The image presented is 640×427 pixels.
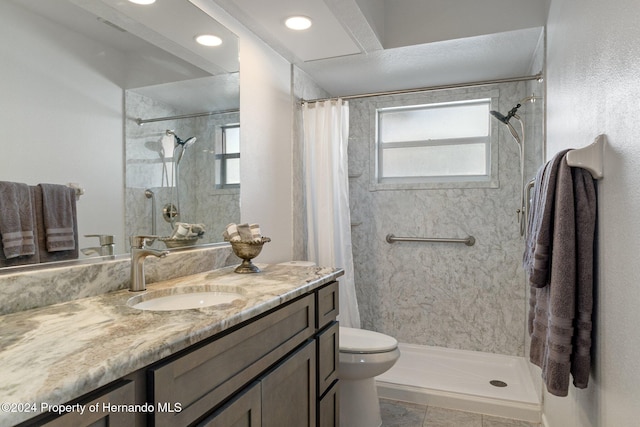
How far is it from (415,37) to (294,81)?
0.84m

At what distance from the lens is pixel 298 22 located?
2.09 m

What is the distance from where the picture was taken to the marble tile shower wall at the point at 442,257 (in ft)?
9.84

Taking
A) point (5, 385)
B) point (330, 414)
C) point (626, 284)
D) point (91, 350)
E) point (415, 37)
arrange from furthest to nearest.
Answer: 1. point (415, 37)
2. point (330, 414)
3. point (626, 284)
4. point (91, 350)
5. point (5, 385)

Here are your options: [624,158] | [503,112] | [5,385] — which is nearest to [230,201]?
[5,385]

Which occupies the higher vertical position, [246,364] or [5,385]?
[5,385]

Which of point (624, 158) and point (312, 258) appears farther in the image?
point (312, 258)

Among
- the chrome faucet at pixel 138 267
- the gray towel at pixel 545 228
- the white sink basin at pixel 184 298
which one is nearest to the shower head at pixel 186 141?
the chrome faucet at pixel 138 267

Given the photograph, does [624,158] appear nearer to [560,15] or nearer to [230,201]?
[560,15]

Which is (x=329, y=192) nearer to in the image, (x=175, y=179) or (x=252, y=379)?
(x=175, y=179)

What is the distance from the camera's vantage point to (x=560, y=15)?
1.75m

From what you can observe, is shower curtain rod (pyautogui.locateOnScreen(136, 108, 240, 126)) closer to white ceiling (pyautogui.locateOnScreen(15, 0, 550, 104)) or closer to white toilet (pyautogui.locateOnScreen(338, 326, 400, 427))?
white ceiling (pyautogui.locateOnScreen(15, 0, 550, 104))

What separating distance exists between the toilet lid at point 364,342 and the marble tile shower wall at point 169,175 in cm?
90

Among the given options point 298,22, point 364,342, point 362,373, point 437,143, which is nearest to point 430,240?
point 437,143

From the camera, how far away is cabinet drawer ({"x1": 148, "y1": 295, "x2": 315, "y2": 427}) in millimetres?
801
